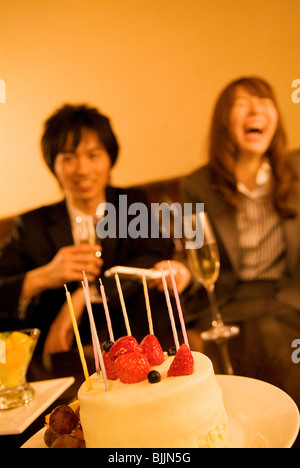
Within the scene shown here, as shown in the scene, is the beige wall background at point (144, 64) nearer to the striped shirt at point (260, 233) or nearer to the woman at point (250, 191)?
the woman at point (250, 191)

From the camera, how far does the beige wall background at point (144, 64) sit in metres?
2.14

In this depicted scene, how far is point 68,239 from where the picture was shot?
1.78 m

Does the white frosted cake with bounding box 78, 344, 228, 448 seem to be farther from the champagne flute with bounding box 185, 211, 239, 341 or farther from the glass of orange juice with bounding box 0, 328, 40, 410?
the champagne flute with bounding box 185, 211, 239, 341

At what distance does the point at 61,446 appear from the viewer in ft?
1.63

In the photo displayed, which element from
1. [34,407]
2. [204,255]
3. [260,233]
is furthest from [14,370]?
[260,233]

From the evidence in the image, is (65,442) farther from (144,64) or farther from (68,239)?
(144,64)

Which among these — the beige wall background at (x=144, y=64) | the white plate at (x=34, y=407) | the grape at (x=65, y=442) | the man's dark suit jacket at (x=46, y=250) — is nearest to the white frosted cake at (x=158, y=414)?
the grape at (x=65, y=442)

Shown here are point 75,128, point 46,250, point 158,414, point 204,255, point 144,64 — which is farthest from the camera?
point 144,64

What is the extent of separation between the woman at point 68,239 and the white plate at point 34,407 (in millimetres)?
742

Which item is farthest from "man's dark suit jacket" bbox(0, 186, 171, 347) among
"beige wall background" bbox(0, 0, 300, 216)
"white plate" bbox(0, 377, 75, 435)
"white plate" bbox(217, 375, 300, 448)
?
"white plate" bbox(217, 375, 300, 448)

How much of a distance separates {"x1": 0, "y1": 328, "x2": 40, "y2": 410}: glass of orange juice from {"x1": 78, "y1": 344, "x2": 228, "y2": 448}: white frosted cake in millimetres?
242

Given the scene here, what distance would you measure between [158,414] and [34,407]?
29cm

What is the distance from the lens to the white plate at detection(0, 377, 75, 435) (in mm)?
640
